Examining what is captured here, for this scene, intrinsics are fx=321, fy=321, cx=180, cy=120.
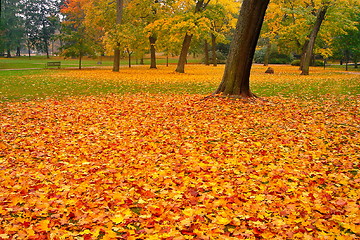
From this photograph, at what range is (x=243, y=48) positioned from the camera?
457 inches

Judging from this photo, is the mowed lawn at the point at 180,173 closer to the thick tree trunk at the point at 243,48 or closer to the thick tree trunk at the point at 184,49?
the thick tree trunk at the point at 243,48

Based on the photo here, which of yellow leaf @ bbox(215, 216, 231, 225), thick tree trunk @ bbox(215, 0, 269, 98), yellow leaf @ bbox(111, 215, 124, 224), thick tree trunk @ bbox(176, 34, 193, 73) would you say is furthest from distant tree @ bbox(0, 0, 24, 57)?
yellow leaf @ bbox(215, 216, 231, 225)

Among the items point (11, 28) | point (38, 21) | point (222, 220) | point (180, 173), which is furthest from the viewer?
point (38, 21)

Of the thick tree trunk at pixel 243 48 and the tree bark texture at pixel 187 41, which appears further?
the tree bark texture at pixel 187 41

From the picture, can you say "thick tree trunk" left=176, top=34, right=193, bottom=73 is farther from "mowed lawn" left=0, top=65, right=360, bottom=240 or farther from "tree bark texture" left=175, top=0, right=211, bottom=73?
"mowed lawn" left=0, top=65, right=360, bottom=240

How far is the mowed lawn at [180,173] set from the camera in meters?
3.80

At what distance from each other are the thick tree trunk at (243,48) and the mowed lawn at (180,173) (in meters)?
1.61

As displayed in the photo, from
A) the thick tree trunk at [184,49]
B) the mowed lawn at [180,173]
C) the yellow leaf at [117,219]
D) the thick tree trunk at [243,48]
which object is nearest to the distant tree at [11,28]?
the thick tree trunk at [184,49]

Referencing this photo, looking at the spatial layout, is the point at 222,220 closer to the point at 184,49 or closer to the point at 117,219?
the point at 117,219

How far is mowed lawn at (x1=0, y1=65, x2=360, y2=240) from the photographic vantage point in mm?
3803

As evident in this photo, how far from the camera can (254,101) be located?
472 inches

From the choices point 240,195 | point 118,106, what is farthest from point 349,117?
point 118,106

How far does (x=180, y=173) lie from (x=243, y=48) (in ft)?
24.3

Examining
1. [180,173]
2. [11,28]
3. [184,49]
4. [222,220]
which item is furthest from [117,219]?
[11,28]
